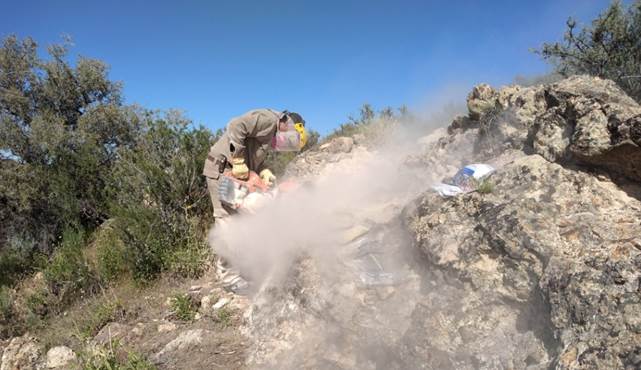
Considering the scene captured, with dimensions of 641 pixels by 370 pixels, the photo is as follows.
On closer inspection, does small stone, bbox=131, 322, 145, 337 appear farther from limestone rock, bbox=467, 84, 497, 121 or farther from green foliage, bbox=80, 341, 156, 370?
limestone rock, bbox=467, 84, 497, 121

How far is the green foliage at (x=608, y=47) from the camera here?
17.3 feet

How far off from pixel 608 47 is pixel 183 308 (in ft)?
21.5

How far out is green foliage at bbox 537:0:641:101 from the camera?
17.3ft

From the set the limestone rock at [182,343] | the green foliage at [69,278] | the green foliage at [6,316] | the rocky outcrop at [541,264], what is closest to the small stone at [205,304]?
the limestone rock at [182,343]

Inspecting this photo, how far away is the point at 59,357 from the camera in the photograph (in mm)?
3732

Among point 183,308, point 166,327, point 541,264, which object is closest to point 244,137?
point 183,308

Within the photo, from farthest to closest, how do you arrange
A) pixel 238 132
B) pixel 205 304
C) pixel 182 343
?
1. pixel 238 132
2. pixel 205 304
3. pixel 182 343

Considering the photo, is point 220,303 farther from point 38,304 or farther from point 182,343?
point 38,304

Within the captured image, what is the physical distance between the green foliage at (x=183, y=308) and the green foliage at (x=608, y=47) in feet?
18.5

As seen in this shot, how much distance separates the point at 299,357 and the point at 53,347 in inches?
107

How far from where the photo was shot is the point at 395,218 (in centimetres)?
367

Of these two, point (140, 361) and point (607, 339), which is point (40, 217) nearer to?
point (140, 361)

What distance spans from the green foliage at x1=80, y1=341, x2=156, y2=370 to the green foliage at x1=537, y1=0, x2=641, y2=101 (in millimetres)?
6010

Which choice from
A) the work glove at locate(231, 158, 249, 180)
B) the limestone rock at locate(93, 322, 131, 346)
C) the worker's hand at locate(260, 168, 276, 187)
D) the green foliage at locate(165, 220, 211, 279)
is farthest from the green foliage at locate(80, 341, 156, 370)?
the worker's hand at locate(260, 168, 276, 187)
